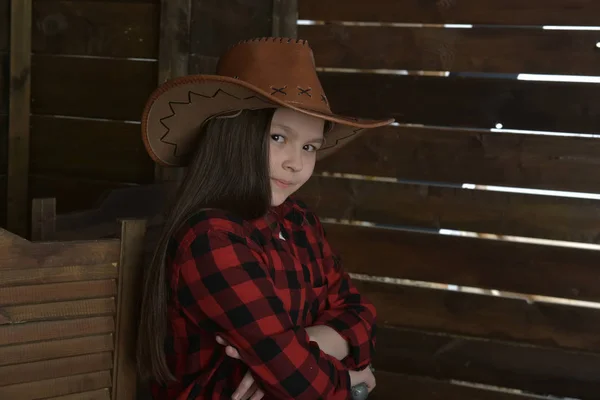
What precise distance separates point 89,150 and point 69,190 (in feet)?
0.54

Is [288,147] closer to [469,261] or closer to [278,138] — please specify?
[278,138]

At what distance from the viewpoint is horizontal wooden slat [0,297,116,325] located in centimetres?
133

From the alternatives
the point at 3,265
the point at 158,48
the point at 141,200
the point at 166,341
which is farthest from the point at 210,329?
the point at 158,48

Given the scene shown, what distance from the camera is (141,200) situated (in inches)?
77.4

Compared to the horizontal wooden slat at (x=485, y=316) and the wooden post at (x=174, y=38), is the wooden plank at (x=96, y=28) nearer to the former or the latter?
the wooden post at (x=174, y=38)

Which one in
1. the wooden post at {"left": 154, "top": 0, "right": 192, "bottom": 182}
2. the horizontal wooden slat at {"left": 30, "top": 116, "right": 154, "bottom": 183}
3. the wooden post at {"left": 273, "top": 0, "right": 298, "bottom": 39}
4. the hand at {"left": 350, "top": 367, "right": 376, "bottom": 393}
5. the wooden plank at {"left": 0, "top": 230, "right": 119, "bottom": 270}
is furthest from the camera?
the wooden post at {"left": 273, "top": 0, "right": 298, "bottom": 39}

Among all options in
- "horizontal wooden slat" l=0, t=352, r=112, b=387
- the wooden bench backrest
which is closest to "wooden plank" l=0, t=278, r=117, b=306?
the wooden bench backrest

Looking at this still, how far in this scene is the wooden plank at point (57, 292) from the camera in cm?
132

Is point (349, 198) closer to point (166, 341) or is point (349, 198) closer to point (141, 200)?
point (141, 200)

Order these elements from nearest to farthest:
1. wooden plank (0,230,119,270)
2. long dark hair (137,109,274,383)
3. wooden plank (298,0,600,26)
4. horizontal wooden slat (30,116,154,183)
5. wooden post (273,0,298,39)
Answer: wooden plank (0,230,119,270)
long dark hair (137,109,274,383)
wooden plank (298,0,600,26)
horizontal wooden slat (30,116,154,183)
wooden post (273,0,298,39)

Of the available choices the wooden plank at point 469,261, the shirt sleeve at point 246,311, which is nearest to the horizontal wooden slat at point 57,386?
the shirt sleeve at point 246,311

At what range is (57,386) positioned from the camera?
1.39 m

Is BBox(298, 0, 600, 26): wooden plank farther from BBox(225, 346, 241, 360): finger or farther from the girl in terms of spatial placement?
BBox(225, 346, 241, 360): finger

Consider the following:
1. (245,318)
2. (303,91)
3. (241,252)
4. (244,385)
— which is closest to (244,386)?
(244,385)
